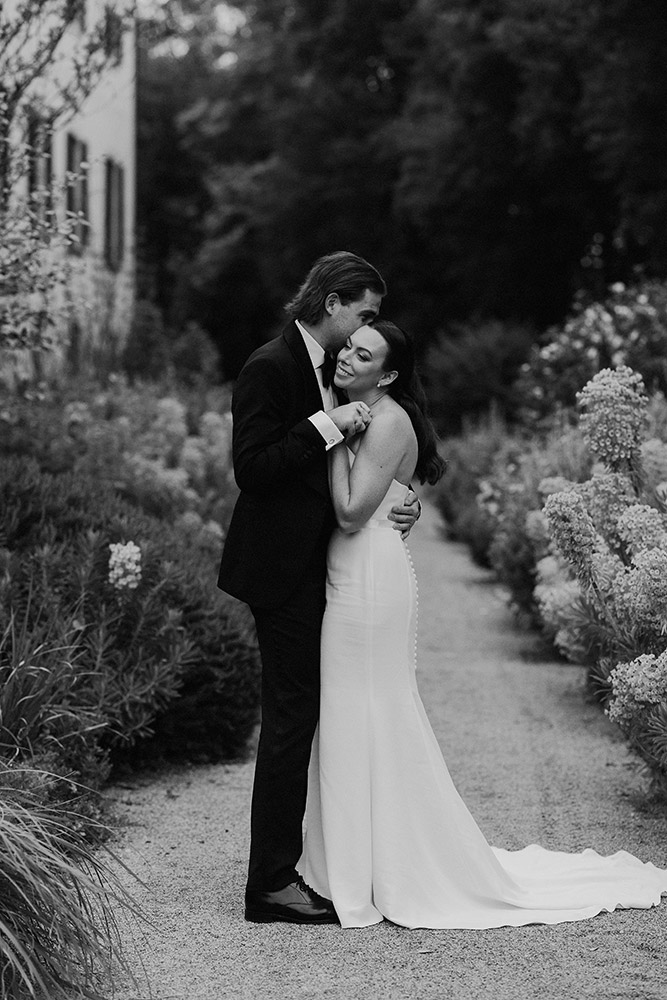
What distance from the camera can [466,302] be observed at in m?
34.3

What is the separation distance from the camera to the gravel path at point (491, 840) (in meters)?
4.08

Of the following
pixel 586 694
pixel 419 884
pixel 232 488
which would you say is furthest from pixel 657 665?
pixel 232 488

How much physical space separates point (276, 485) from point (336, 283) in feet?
2.19

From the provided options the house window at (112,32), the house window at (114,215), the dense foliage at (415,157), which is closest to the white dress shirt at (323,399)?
the house window at (112,32)

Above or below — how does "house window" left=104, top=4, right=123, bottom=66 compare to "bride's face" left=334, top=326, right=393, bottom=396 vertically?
above

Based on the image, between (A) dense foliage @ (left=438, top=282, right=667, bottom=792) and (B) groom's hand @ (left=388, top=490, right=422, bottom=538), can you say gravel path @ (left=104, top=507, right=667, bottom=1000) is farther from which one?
(B) groom's hand @ (left=388, top=490, right=422, bottom=538)

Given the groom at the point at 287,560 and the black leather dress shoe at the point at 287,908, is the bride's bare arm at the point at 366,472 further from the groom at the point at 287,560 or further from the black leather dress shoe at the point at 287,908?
the black leather dress shoe at the point at 287,908

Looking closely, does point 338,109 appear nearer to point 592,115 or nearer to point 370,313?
point 592,115

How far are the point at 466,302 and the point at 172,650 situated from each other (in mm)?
28677

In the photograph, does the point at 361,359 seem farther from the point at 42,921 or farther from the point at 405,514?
the point at 42,921

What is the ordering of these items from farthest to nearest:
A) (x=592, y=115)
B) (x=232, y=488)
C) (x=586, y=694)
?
(x=592, y=115) → (x=232, y=488) → (x=586, y=694)

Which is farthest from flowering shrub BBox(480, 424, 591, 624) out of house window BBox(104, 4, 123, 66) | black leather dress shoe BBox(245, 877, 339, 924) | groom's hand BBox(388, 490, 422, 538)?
black leather dress shoe BBox(245, 877, 339, 924)

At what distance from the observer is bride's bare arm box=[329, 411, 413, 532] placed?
15.3ft

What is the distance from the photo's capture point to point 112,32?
8.52m
